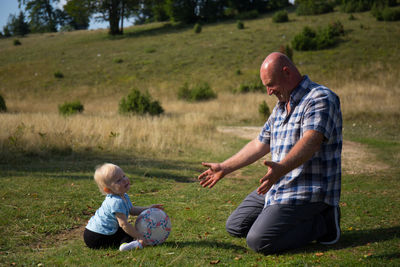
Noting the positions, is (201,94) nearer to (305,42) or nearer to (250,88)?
(250,88)

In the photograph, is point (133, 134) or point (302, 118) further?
point (133, 134)

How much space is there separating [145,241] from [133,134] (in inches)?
337

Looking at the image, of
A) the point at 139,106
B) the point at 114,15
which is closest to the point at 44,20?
the point at 114,15

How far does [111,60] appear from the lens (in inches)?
1794

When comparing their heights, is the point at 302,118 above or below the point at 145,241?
above

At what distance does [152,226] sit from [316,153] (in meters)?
1.99

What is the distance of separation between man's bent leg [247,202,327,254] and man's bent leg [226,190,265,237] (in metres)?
0.44

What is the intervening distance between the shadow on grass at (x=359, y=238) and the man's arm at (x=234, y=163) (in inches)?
44.4

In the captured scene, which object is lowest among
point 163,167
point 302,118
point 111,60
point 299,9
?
point 163,167

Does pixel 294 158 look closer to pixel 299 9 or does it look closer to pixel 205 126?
pixel 205 126

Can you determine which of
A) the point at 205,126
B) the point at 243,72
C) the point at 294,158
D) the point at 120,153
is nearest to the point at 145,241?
the point at 294,158

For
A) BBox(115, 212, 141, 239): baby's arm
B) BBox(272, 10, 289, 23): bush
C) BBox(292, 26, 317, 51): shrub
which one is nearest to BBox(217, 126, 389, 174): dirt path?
BBox(115, 212, 141, 239): baby's arm

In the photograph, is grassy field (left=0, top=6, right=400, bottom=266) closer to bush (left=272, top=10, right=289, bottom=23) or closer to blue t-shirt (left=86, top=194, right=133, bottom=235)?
blue t-shirt (left=86, top=194, right=133, bottom=235)

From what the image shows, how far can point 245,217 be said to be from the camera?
4.45 meters
